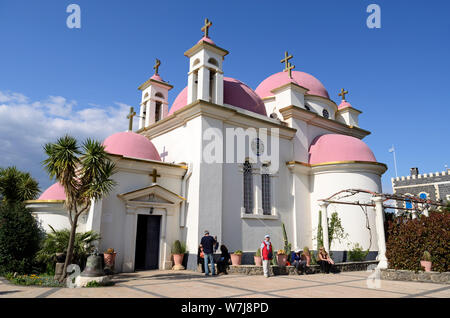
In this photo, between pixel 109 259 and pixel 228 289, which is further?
pixel 109 259

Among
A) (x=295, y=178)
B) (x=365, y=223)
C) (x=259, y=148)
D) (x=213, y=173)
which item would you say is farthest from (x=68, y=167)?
(x=365, y=223)

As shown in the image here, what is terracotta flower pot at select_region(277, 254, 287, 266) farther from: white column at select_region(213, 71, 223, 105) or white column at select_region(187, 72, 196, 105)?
white column at select_region(187, 72, 196, 105)

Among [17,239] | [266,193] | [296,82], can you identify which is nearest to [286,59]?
[296,82]

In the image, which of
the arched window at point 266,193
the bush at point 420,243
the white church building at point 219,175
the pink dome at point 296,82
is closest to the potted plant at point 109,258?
the white church building at point 219,175

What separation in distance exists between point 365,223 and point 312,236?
9.72 feet

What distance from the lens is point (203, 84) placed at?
16.0 meters

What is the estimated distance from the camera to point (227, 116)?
52.6 ft

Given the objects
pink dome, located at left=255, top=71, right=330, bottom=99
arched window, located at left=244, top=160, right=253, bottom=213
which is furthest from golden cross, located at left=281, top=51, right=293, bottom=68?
arched window, located at left=244, top=160, right=253, bottom=213

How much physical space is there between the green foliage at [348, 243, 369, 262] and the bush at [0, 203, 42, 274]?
1491cm

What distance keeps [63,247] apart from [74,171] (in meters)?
3.28

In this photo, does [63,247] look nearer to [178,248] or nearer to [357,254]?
[178,248]

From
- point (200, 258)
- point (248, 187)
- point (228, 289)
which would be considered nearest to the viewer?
point (228, 289)

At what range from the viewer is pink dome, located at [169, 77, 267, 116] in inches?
706

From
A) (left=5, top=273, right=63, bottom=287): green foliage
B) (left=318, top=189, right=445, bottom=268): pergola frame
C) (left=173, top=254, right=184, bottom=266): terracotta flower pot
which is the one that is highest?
(left=318, top=189, right=445, bottom=268): pergola frame
